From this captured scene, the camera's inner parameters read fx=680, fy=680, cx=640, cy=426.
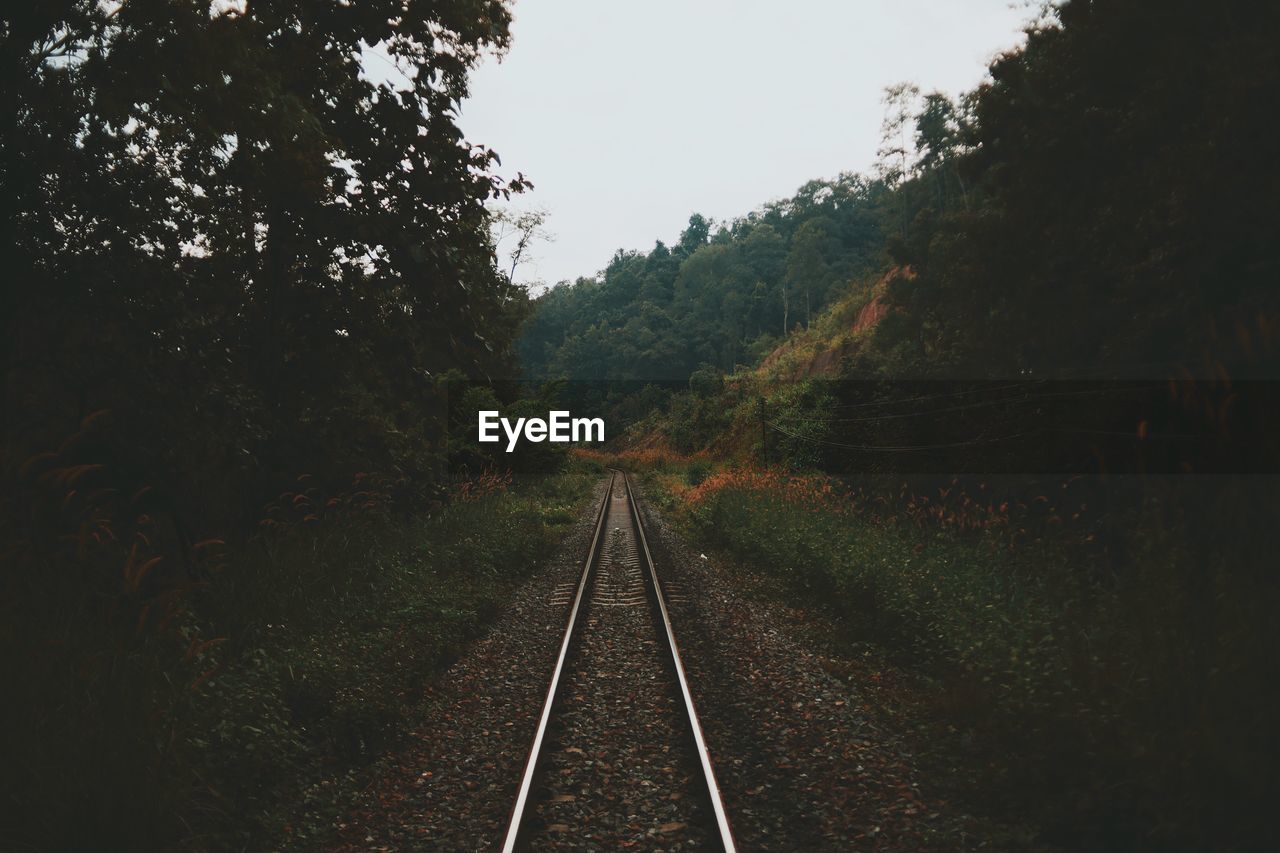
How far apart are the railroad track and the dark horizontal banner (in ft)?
14.1

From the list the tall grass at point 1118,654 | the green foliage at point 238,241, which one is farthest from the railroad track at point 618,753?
the green foliage at point 238,241

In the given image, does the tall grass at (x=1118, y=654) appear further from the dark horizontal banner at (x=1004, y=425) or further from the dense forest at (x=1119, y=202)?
the dense forest at (x=1119, y=202)

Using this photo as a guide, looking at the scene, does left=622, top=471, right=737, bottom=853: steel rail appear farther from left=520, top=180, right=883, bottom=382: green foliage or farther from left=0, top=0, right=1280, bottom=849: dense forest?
left=520, top=180, right=883, bottom=382: green foliage

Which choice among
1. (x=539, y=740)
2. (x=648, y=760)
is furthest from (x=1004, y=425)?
(x=539, y=740)

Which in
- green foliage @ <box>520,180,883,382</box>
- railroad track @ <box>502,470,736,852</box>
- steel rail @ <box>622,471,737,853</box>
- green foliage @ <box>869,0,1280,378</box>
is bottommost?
railroad track @ <box>502,470,736,852</box>

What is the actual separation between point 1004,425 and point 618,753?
858 centimetres

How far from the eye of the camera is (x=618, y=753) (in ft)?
16.6

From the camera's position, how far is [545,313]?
11344 cm

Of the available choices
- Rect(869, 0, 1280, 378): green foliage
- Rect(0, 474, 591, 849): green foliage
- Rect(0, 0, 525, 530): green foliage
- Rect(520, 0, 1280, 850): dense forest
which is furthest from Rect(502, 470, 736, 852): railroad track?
Rect(869, 0, 1280, 378): green foliage

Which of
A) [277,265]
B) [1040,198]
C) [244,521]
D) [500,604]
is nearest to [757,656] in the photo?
[500,604]

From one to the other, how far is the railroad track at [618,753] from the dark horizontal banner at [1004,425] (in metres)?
4.29

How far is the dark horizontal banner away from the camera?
5344 millimetres

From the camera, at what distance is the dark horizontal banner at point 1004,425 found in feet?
17.5

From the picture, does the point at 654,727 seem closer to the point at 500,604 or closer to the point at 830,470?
the point at 500,604
